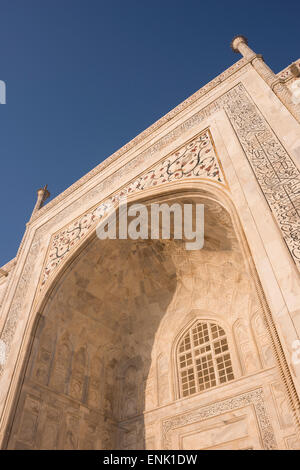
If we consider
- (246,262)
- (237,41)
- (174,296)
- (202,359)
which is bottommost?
(246,262)

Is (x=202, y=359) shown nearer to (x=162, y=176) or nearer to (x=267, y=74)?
(x=162, y=176)

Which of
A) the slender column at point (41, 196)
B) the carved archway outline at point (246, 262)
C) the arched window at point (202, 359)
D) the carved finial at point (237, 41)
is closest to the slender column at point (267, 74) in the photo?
the carved finial at point (237, 41)

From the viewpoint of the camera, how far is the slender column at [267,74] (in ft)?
16.5

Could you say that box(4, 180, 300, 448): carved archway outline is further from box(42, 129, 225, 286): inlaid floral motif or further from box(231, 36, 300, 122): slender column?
box(231, 36, 300, 122): slender column

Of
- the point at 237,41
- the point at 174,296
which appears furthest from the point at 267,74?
the point at 174,296

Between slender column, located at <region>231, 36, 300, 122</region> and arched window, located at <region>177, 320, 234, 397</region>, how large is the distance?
12.2 feet

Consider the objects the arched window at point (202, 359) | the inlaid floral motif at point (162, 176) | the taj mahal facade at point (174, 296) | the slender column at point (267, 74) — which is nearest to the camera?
the taj mahal facade at point (174, 296)

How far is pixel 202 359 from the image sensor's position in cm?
636

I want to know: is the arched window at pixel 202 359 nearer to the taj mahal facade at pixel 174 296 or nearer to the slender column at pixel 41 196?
the taj mahal facade at pixel 174 296

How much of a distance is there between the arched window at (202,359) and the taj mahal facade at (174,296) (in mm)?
24

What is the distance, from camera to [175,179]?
602 centimetres

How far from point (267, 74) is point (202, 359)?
480cm

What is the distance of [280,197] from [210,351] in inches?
126
